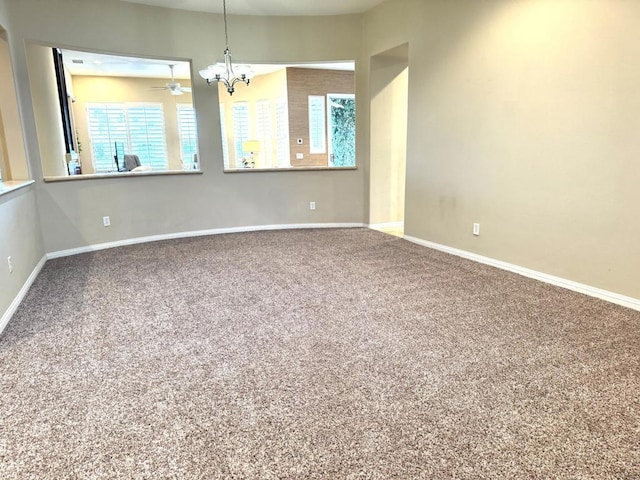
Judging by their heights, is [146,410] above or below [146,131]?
below

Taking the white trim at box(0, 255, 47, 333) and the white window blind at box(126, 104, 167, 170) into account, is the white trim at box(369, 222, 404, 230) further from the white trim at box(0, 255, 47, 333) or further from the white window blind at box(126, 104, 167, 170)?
the white window blind at box(126, 104, 167, 170)

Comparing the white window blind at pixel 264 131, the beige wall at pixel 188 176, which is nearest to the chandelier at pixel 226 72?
the beige wall at pixel 188 176

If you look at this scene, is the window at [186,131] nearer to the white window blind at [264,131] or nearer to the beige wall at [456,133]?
the white window blind at [264,131]

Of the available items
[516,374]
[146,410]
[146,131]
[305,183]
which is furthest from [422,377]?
[146,131]

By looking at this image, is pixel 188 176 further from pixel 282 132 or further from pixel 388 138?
pixel 282 132

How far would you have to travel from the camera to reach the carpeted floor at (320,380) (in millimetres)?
1585

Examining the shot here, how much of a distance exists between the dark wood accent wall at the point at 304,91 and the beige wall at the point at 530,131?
3.97m

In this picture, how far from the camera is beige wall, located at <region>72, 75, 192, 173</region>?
9383mm

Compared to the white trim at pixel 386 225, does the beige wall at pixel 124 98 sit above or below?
above

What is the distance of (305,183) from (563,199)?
3551 mm

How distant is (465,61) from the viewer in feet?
13.7

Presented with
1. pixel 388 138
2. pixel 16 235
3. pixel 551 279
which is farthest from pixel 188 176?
pixel 551 279

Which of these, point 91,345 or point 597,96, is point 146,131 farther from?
point 597,96

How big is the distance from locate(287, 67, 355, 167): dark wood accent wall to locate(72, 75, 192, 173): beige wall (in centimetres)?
288
